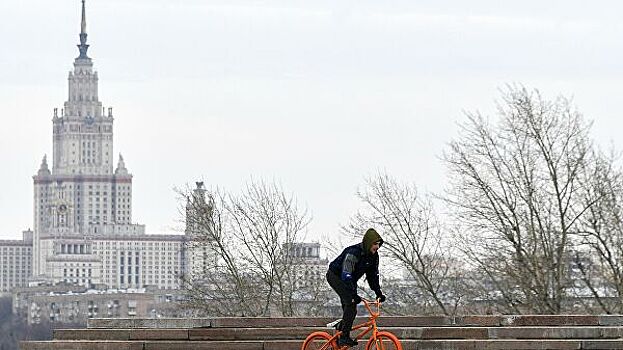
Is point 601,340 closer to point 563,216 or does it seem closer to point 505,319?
point 505,319

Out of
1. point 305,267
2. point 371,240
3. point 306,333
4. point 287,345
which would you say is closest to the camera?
point 371,240

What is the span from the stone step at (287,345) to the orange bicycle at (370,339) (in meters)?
1.36

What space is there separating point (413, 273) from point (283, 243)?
836cm

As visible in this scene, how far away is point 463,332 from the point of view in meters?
26.8

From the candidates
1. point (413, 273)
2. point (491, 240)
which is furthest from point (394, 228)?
point (491, 240)

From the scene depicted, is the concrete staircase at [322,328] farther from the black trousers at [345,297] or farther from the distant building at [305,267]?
the distant building at [305,267]

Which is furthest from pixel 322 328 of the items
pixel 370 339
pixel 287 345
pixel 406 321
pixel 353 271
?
pixel 353 271

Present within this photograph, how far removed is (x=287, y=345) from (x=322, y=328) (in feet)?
3.03

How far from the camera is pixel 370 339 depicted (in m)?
24.2

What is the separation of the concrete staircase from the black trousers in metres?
2.12

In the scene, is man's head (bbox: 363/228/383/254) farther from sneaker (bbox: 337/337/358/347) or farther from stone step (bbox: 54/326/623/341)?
stone step (bbox: 54/326/623/341)

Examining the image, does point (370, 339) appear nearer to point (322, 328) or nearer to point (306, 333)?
point (306, 333)

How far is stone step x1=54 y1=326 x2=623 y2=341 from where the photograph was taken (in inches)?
1040

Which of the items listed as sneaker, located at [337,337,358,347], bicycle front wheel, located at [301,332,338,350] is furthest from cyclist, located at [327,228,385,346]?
bicycle front wheel, located at [301,332,338,350]
